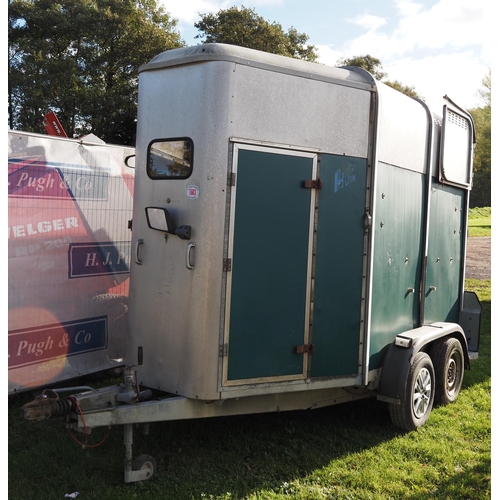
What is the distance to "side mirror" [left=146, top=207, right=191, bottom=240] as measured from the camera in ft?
14.8

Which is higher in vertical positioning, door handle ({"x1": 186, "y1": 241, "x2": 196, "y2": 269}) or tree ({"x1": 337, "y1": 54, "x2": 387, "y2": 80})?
tree ({"x1": 337, "y1": 54, "x2": 387, "y2": 80})

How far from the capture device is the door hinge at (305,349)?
481 centimetres

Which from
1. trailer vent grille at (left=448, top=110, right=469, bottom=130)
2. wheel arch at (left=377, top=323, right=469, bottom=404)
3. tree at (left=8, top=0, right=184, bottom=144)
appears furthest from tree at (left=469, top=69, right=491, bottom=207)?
wheel arch at (left=377, top=323, right=469, bottom=404)

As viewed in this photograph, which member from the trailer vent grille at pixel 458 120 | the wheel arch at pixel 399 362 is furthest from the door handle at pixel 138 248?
the trailer vent grille at pixel 458 120

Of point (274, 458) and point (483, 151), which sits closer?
point (274, 458)

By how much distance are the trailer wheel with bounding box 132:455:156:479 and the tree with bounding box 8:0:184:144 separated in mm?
22710

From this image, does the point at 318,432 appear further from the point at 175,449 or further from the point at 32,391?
the point at 32,391

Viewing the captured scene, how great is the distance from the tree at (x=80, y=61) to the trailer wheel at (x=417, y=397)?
875 inches

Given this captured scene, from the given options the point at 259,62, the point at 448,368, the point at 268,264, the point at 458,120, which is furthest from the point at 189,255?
the point at 458,120

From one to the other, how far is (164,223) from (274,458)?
7.06 feet

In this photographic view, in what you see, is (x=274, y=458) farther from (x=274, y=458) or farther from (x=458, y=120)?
(x=458, y=120)

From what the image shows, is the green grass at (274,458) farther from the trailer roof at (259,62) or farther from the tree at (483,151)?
the tree at (483,151)

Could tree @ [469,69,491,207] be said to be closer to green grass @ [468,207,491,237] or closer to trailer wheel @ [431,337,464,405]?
green grass @ [468,207,491,237]

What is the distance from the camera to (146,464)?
4379 mm
